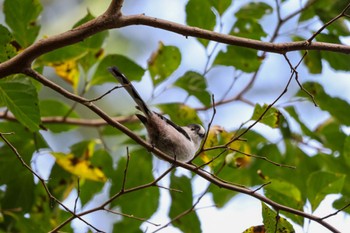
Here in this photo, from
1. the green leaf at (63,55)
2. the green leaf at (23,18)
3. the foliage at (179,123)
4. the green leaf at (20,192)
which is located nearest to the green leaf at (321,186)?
the foliage at (179,123)

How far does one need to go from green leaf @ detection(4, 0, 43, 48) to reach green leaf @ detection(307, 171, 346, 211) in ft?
4.25

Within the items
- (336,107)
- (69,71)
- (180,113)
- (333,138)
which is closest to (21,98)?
(69,71)

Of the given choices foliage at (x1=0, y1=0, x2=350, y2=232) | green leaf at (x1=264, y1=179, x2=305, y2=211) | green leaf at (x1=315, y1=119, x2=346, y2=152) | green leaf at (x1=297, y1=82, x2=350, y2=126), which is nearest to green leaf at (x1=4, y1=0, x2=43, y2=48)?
foliage at (x1=0, y1=0, x2=350, y2=232)

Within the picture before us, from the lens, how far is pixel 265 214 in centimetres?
198

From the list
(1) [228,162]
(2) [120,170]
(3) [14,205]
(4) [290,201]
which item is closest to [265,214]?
(1) [228,162]

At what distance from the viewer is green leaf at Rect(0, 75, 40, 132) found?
2.09m

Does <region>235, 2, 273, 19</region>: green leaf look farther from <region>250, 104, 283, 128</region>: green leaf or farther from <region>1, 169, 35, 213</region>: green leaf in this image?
<region>1, 169, 35, 213</region>: green leaf

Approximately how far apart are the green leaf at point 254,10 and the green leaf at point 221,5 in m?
0.19

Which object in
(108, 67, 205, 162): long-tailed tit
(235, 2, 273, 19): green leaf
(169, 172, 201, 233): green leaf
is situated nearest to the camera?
(108, 67, 205, 162): long-tailed tit

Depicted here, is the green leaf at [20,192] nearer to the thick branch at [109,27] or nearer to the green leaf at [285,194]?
the thick branch at [109,27]

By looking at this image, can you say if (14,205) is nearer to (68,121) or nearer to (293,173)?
(68,121)

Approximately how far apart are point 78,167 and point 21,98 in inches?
20.9

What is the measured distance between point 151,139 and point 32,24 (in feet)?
2.25

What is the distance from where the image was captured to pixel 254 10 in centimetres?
287
